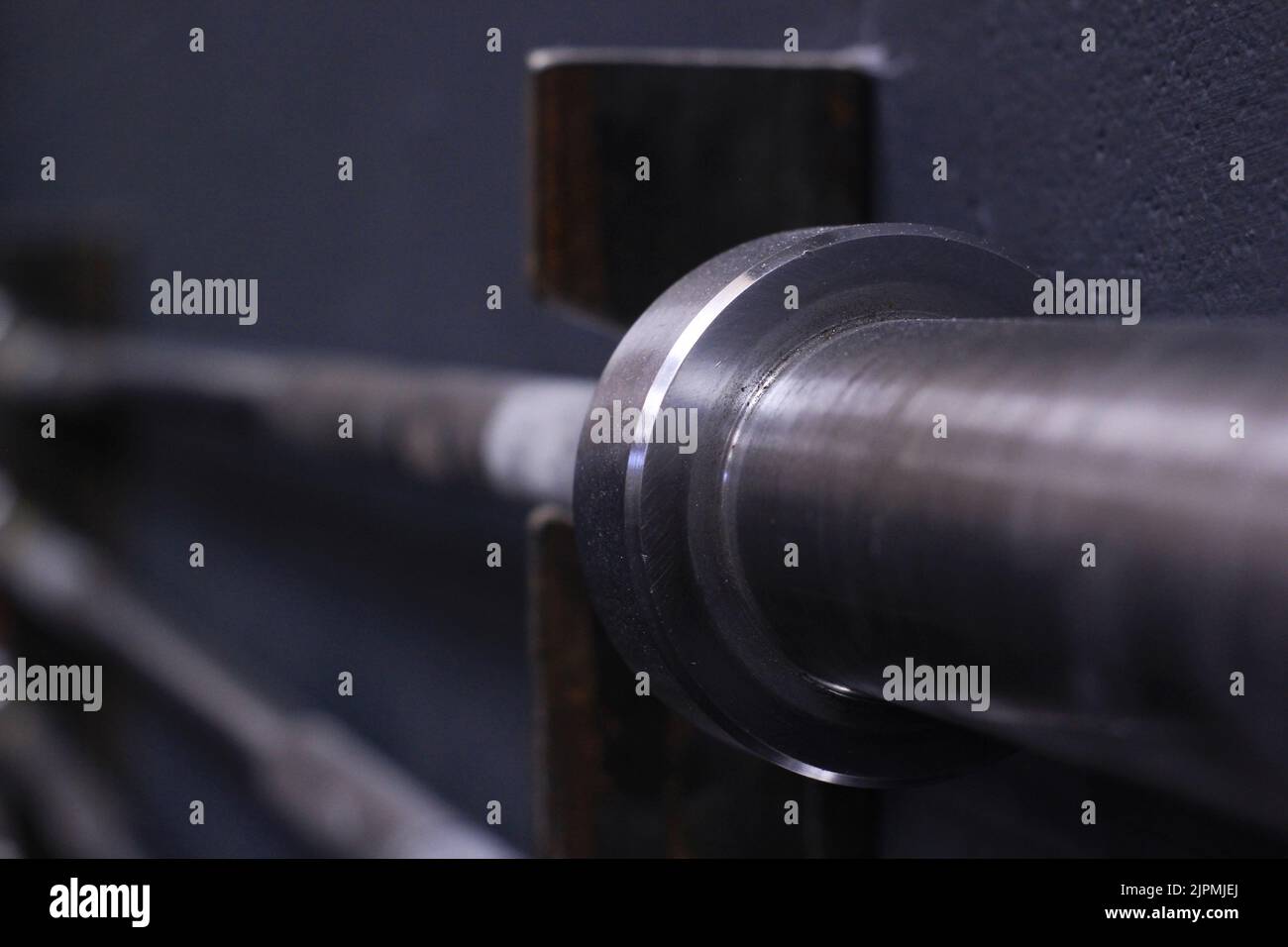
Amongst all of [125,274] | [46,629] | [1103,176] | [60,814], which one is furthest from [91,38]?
[1103,176]

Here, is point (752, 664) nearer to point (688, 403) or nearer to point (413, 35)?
point (688, 403)

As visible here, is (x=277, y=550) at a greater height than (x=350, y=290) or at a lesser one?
lesser

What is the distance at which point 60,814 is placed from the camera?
1482 millimetres

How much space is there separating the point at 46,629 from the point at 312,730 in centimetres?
86

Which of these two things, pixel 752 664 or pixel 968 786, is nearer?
pixel 752 664

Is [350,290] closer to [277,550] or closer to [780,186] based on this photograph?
[277,550]

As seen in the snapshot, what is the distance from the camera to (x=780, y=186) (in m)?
0.44
